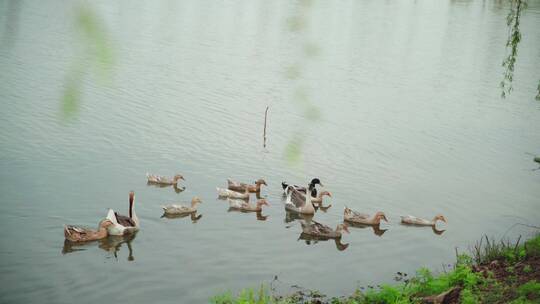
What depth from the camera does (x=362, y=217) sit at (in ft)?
52.8

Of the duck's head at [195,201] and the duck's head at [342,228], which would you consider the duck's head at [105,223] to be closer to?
the duck's head at [195,201]

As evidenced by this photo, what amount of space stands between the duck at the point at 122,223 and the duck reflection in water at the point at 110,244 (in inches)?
4.4

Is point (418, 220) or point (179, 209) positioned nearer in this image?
point (179, 209)

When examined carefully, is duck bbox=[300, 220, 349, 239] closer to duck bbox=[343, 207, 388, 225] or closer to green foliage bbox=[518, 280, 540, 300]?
duck bbox=[343, 207, 388, 225]

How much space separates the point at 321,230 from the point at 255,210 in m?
2.01

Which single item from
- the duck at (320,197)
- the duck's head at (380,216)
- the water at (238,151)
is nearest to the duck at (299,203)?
the water at (238,151)

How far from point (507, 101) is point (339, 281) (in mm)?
20625

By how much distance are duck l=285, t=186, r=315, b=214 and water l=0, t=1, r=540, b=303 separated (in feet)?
1.04

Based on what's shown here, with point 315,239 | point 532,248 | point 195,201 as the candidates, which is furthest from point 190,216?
point 532,248

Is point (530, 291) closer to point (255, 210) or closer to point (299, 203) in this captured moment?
point (299, 203)

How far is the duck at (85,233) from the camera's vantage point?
13352 mm

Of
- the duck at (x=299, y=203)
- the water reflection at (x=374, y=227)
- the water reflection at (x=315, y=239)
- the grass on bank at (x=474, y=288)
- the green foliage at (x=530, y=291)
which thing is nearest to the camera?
the green foliage at (x=530, y=291)

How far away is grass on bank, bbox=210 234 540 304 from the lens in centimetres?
956

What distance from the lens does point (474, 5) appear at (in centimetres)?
7506
